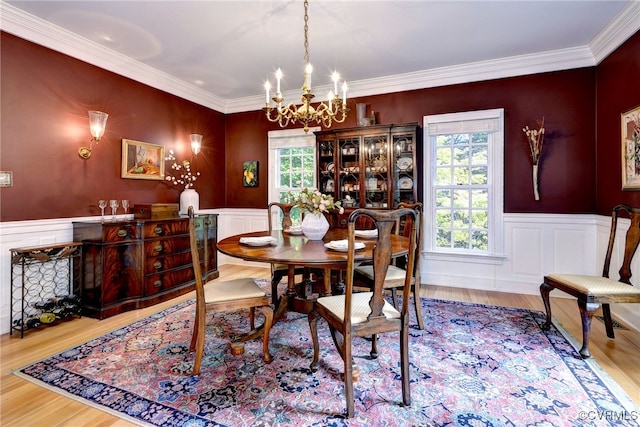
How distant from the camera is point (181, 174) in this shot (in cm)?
457

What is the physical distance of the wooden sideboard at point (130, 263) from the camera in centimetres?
306

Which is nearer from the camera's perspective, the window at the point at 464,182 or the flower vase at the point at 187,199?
the window at the point at 464,182

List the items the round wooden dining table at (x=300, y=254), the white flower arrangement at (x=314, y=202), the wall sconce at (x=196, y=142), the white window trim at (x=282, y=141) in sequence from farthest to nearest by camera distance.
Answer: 1. the white window trim at (x=282, y=141)
2. the wall sconce at (x=196, y=142)
3. the white flower arrangement at (x=314, y=202)
4. the round wooden dining table at (x=300, y=254)

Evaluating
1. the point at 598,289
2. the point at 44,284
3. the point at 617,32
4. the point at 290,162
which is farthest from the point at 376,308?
the point at 290,162

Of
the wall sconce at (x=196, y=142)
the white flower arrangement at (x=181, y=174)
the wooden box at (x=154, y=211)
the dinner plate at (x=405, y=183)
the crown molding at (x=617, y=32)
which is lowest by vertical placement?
the wooden box at (x=154, y=211)

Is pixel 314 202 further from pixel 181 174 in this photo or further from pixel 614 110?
pixel 614 110

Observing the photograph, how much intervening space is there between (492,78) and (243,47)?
3.05 m

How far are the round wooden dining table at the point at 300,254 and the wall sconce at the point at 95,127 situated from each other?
200 centimetres

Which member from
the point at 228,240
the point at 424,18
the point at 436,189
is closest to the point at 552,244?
the point at 436,189

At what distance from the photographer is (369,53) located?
3.62m

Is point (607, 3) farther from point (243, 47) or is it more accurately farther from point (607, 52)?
point (243, 47)

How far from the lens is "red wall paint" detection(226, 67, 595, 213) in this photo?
3598 millimetres

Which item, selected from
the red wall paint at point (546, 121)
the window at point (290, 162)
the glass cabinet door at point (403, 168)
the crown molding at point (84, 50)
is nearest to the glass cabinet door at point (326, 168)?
the window at point (290, 162)

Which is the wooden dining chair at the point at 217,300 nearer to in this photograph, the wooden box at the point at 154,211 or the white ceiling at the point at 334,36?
the wooden box at the point at 154,211
